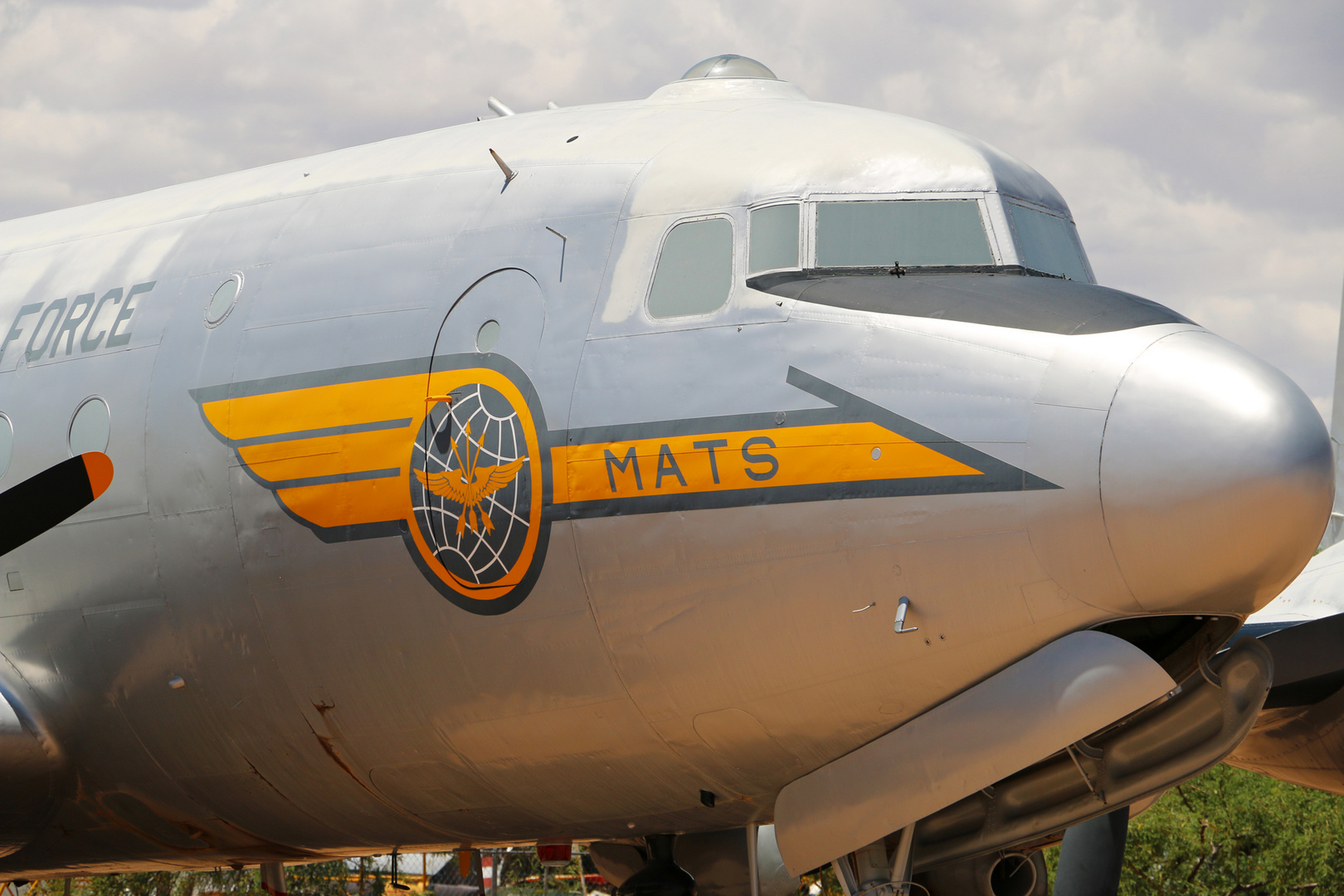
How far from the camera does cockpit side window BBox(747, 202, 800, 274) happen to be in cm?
776

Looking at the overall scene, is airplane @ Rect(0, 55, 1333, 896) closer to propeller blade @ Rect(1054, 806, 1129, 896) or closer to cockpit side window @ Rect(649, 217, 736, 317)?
cockpit side window @ Rect(649, 217, 736, 317)

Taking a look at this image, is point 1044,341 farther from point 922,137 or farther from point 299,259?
point 299,259

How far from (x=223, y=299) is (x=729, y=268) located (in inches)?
140

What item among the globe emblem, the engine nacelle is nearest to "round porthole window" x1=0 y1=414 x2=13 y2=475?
the globe emblem

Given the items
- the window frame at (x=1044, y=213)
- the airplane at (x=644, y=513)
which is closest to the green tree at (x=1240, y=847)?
the airplane at (x=644, y=513)

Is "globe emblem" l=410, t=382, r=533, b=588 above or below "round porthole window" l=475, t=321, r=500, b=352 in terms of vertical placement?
below

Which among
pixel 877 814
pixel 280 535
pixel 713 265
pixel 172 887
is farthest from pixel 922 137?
pixel 172 887

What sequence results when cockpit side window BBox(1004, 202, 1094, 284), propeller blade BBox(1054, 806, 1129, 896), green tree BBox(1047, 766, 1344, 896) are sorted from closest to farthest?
cockpit side window BBox(1004, 202, 1094, 284) → propeller blade BBox(1054, 806, 1129, 896) → green tree BBox(1047, 766, 1344, 896)

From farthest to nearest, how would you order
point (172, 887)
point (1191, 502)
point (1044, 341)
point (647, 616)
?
point (172, 887)
point (647, 616)
point (1044, 341)
point (1191, 502)

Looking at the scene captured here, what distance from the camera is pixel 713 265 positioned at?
7867 millimetres

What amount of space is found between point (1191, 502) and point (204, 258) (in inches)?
259

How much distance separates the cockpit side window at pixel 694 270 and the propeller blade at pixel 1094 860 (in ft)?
21.5

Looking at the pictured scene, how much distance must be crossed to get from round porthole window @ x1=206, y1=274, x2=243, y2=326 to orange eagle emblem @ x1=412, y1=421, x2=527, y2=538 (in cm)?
224

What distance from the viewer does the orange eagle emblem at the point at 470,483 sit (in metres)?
7.82
